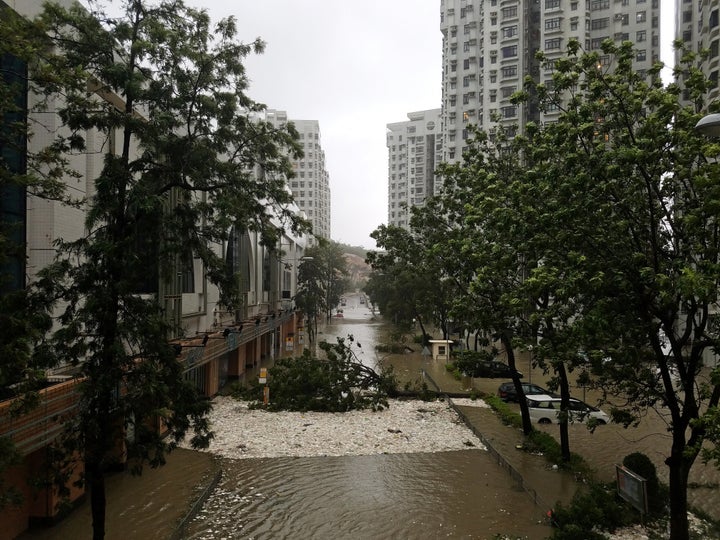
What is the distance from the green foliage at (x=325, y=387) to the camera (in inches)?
906

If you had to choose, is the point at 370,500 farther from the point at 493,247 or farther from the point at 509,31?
the point at 509,31

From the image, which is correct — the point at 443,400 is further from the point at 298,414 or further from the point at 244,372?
the point at 244,372

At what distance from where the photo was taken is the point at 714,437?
7.32 m

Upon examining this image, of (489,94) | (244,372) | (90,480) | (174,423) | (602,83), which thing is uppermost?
(489,94)

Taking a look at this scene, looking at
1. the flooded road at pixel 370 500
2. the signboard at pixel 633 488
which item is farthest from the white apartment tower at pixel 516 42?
the signboard at pixel 633 488

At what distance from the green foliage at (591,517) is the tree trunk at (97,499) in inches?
331

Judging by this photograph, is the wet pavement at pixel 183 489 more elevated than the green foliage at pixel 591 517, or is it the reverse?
the green foliage at pixel 591 517

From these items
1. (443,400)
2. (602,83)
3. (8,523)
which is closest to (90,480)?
(8,523)

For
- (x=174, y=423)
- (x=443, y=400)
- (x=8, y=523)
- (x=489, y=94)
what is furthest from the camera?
(x=489, y=94)

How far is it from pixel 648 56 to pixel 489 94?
682 inches

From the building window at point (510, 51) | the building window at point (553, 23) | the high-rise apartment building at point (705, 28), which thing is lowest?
the high-rise apartment building at point (705, 28)

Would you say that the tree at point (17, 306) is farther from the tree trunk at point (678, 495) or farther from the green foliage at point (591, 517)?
the tree trunk at point (678, 495)

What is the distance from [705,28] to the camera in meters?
36.0

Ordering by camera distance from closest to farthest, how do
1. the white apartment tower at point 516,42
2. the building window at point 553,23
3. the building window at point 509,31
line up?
the white apartment tower at point 516,42, the building window at point 553,23, the building window at point 509,31
